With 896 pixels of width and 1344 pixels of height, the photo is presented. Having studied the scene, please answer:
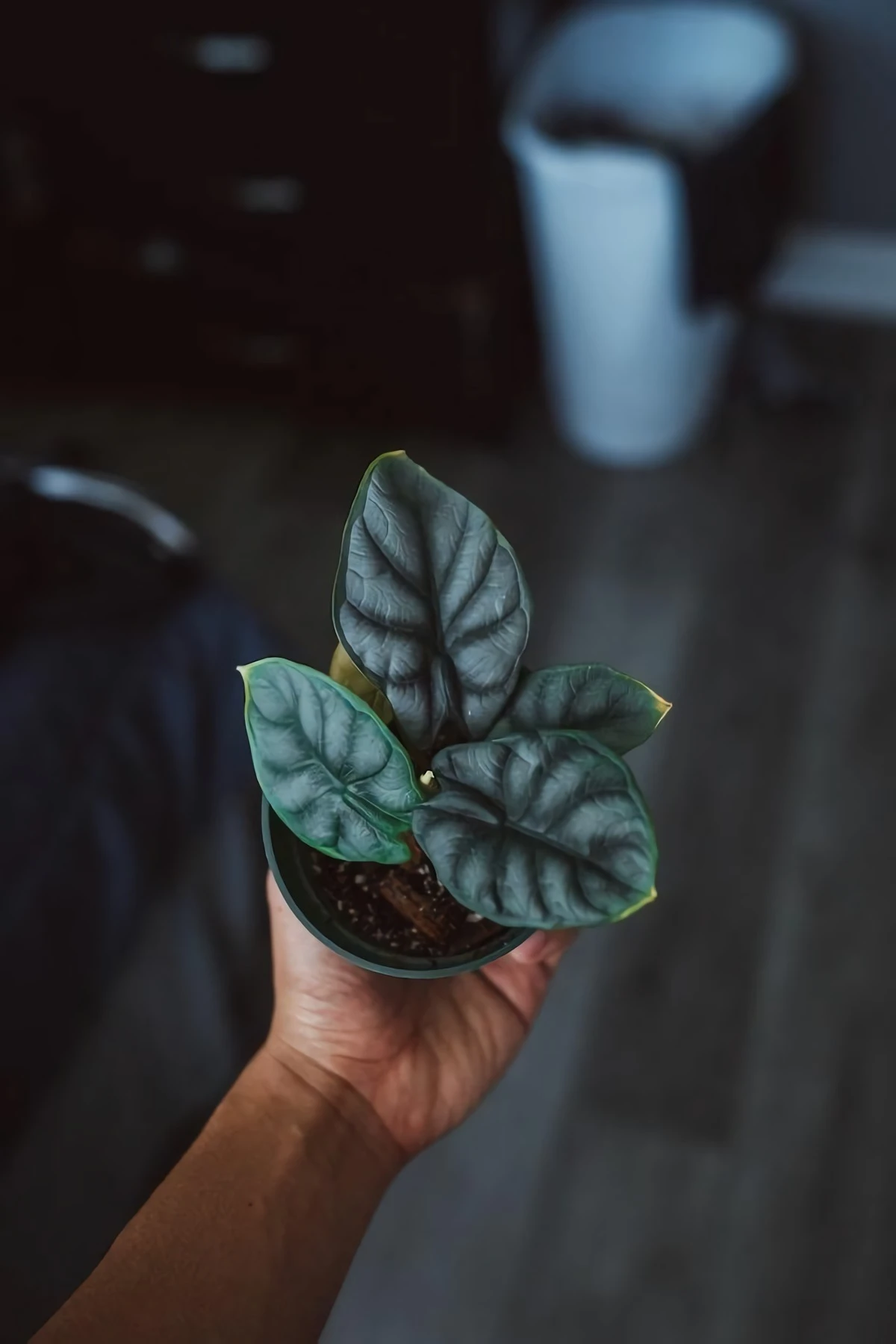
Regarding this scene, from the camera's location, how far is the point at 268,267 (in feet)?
5.87

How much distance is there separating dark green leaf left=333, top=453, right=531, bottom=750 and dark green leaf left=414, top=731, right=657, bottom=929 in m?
0.04

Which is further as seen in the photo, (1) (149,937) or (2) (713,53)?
(2) (713,53)

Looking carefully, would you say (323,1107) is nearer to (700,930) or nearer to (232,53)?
(700,930)

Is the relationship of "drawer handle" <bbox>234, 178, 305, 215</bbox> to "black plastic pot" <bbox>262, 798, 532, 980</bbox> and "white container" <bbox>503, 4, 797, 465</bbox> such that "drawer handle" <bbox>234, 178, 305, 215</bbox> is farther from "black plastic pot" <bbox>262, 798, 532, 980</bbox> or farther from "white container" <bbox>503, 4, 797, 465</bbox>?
"black plastic pot" <bbox>262, 798, 532, 980</bbox>

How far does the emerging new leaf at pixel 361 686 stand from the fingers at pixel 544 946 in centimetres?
18

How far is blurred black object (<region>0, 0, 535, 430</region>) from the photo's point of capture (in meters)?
1.54

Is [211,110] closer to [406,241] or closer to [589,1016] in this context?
[406,241]

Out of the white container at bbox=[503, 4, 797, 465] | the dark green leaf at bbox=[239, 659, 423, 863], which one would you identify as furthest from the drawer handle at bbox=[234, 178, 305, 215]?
the dark green leaf at bbox=[239, 659, 423, 863]

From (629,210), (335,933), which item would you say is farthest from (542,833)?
(629,210)

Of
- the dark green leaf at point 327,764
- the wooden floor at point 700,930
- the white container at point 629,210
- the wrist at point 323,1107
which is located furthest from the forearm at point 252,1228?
the white container at point 629,210

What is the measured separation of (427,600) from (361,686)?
7 cm

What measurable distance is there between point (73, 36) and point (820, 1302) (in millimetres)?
1696

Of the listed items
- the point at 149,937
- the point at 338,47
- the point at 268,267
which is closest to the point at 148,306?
the point at 268,267

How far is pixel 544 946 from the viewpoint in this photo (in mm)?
761
